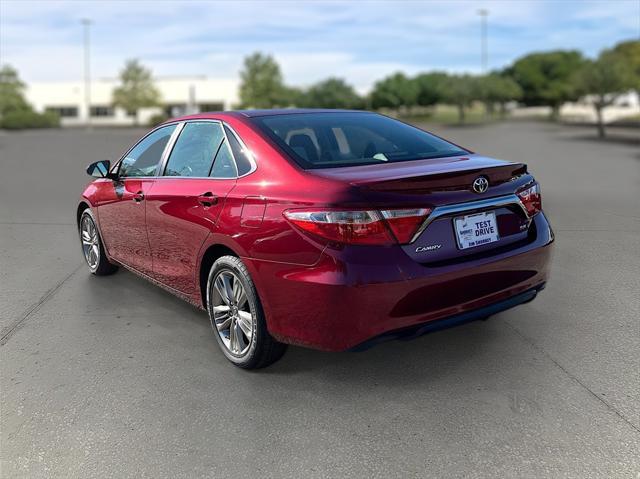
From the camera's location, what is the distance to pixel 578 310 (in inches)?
208

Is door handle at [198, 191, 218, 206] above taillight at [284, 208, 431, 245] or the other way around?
above

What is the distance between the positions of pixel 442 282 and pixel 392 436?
0.84 meters

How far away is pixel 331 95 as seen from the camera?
88500 millimetres

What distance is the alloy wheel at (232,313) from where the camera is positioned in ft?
13.5

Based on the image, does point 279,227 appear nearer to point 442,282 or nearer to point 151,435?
point 442,282

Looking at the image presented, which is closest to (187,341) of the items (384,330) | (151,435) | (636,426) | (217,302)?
Result: (217,302)

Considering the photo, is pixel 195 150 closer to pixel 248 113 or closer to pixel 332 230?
pixel 248 113

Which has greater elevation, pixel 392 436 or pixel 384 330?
pixel 384 330

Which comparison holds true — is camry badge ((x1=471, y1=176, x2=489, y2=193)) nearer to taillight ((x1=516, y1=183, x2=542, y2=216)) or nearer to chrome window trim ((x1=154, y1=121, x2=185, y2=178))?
taillight ((x1=516, y1=183, x2=542, y2=216))

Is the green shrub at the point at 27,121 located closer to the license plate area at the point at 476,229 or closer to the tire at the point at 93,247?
the tire at the point at 93,247

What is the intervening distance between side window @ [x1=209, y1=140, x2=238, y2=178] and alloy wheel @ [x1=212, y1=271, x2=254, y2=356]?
627 mm

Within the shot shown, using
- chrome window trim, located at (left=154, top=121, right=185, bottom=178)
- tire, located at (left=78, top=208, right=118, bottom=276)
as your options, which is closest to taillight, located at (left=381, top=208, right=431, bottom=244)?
chrome window trim, located at (left=154, top=121, right=185, bottom=178)

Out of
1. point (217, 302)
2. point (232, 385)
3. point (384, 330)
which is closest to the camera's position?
point (384, 330)

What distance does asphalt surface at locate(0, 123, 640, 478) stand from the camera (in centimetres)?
310
